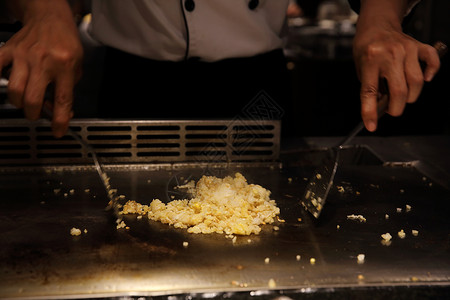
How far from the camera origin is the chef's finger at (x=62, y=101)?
1.35 meters

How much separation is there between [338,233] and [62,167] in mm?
919

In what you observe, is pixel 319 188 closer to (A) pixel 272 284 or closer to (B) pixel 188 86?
(A) pixel 272 284

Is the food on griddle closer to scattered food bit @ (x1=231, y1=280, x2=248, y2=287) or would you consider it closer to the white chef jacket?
scattered food bit @ (x1=231, y1=280, x2=248, y2=287)

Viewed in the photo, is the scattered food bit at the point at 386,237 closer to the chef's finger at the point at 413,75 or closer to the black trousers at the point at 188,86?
the chef's finger at the point at 413,75

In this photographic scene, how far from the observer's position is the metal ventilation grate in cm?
165

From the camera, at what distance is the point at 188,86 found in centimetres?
194

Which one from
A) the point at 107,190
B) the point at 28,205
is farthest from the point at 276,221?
the point at 28,205

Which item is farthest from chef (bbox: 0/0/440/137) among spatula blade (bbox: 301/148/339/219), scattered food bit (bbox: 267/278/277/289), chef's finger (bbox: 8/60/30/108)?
scattered food bit (bbox: 267/278/277/289)

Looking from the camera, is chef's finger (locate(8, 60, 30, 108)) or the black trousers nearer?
chef's finger (locate(8, 60, 30, 108))

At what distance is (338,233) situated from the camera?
4.07ft

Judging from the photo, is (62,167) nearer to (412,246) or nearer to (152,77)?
(152,77)

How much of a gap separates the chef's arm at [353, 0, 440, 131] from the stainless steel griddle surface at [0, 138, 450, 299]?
28 cm

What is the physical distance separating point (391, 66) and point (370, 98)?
108mm

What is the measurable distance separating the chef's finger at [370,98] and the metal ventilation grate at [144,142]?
397mm
